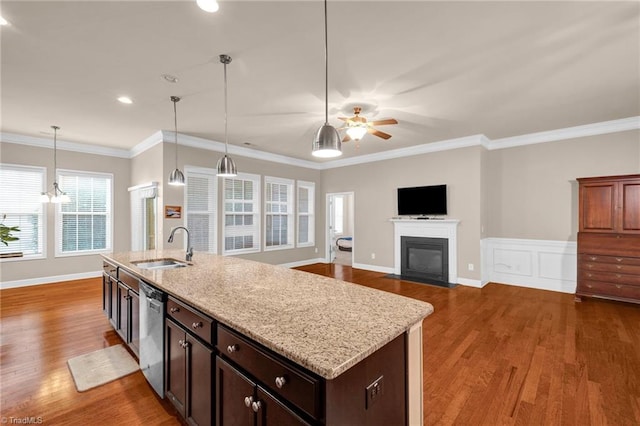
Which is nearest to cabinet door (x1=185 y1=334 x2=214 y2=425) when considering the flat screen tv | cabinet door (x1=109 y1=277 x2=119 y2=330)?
cabinet door (x1=109 y1=277 x2=119 y2=330)

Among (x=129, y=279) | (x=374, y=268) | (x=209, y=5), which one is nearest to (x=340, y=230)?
(x=374, y=268)

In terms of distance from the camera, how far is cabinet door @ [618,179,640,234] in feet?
13.3

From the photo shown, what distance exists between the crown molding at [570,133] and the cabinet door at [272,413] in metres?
6.13

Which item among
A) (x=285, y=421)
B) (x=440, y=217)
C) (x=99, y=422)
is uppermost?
(x=440, y=217)

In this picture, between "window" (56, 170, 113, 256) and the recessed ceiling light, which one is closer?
the recessed ceiling light

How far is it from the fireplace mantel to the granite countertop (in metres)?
4.31

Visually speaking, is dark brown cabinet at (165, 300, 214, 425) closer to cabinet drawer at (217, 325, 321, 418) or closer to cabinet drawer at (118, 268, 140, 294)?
cabinet drawer at (217, 325, 321, 418)

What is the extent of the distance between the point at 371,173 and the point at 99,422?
6.30 metres

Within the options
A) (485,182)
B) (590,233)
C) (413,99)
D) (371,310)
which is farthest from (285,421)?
(485,182)

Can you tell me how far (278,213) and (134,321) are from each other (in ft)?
15.7

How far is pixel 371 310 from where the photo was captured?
1514mm

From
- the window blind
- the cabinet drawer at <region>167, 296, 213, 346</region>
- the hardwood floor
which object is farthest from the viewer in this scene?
the window blind

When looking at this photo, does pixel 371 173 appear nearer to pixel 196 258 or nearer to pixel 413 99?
pixel 413 99

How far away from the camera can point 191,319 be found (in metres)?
1.71
